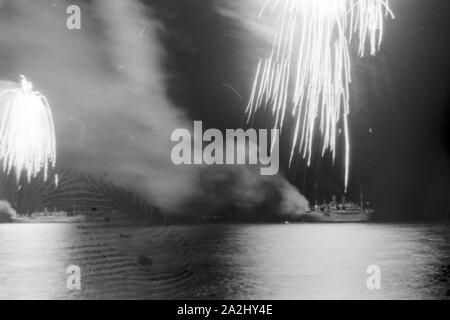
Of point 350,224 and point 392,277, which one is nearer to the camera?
point 392,277

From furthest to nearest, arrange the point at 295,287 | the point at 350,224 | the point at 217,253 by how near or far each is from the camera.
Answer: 1. the point at 350,224
2. the point at 217,253
3. the point at 295,287

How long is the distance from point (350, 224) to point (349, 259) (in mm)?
45304

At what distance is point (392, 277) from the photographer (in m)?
18.3

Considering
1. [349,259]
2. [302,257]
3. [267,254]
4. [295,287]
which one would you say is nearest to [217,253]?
[267,254]
